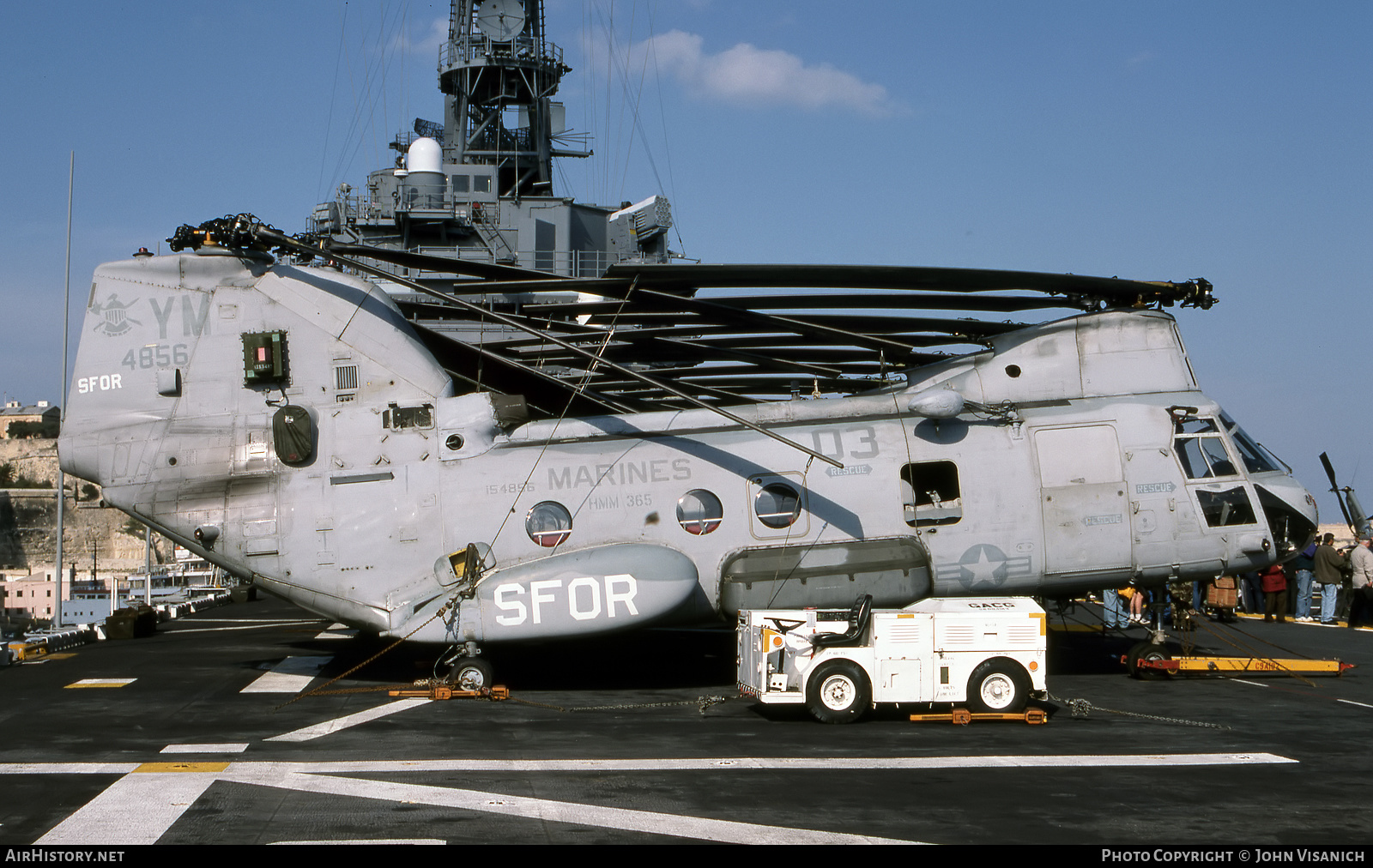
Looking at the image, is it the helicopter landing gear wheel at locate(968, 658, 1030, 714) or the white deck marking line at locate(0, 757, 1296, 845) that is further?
the helicopter landing gear wheel at locate(968, 658, 1030, 714)

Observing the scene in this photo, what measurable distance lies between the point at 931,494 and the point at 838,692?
3654 mm

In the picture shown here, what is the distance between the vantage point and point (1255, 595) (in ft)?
90.5

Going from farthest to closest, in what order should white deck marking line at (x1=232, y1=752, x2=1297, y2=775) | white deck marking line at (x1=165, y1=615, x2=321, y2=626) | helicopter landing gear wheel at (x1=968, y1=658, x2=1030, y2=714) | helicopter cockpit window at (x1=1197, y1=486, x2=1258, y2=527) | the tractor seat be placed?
white deck marking line at (x1=165, y1=615, x2=321, y2=626)
helicopter cockpit window at (x1=1197, y1=486, x2=1258, y2=527)
helicopter landing gear wheel at (x1=968, y1=658, x2=1030, y2=714)
the tractor seat
white deck marking line at (x1=232, y1=752, x2=1297, y2=775)

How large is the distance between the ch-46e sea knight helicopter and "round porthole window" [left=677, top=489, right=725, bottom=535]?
28 millimetres

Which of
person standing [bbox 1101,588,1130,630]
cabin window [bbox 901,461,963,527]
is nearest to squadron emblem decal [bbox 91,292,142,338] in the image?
cabin window [bbox 901,461,963,527]

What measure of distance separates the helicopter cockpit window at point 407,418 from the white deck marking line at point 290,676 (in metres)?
4.03

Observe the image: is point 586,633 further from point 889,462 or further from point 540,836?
point 540,836

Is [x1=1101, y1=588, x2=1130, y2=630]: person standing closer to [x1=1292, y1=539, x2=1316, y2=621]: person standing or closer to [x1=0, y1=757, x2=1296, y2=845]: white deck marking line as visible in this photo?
[x1=1292, y1=539, x2=1316, y2=621]: person standing

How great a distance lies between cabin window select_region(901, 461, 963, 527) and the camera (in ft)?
50.2

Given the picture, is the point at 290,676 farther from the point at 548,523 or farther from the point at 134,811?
the point at 134,811

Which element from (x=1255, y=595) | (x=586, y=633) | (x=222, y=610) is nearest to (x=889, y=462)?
(x=586, y=633)

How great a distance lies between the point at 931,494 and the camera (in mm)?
15406

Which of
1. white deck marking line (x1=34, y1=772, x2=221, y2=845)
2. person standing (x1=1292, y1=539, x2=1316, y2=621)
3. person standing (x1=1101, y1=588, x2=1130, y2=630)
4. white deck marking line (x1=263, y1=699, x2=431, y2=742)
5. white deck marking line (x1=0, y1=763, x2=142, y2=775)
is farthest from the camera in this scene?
person standing (x1=1292, y1=539, x2=1316, y2=621)
